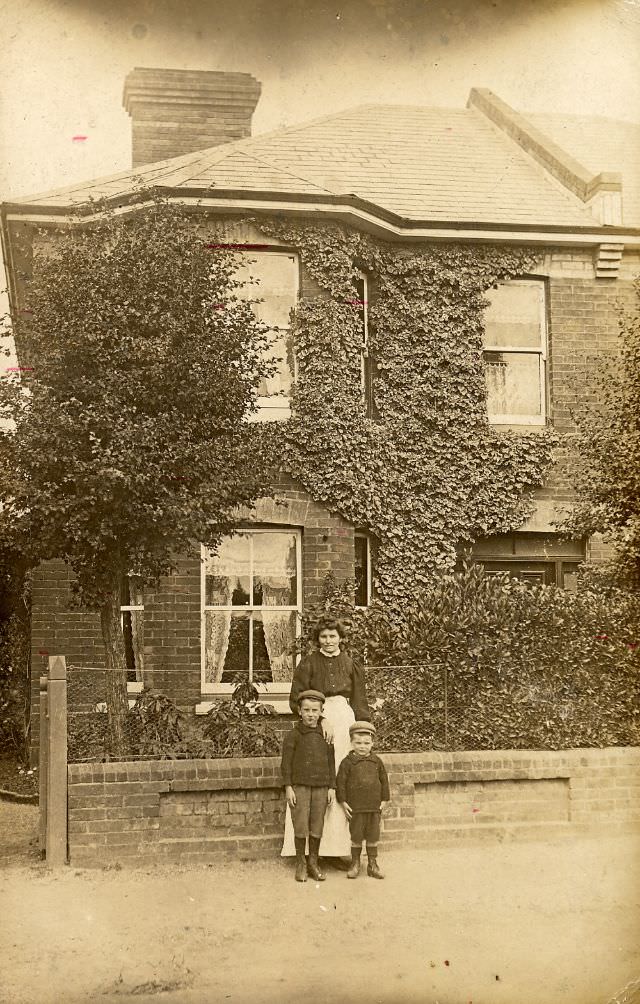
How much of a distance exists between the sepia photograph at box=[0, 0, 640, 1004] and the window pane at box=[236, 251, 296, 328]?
0.04 m

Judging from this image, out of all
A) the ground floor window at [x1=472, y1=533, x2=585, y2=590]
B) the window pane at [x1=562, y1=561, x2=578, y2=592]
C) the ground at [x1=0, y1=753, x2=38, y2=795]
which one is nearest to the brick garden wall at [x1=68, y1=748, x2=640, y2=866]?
the ground at [x1=0, y1=753, x2=38, y2=795]

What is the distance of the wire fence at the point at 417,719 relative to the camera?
880 cm

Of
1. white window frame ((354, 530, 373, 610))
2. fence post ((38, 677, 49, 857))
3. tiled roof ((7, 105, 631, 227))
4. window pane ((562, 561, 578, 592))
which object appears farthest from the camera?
window pane ((562, 561, 578, 592))

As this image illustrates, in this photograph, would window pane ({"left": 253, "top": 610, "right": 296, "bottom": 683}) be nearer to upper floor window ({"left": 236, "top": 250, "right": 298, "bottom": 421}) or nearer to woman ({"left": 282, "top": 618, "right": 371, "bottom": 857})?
upper floor window ({"left": 236, "top": 250, "right": 298, "bottom": 421})

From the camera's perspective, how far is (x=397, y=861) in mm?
8398

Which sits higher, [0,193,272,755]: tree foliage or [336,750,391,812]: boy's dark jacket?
[0,193,272,755]: tree foliage

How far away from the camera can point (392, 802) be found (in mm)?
8805

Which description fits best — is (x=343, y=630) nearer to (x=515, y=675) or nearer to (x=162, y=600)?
(x=515, y=675)

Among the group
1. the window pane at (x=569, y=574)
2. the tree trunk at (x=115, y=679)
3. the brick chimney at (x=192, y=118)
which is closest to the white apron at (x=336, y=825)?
the tree trunk at (x=115, y=679)

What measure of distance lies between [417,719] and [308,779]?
1622mm

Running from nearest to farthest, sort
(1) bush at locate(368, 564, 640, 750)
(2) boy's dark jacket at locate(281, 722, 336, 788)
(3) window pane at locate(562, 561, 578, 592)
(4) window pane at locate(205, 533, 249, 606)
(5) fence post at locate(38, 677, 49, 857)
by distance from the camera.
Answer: (2) boy's dark jacket at locate(281, 722, 336, 788)
(5) fence post at locate(38, 677, 49, 857)
(1) bush at locate(368, 564, 640, 750)
(4) window pane at locate(205, 533, 249, 606)
(3) window pane at locate(562, 561, 578, 592)

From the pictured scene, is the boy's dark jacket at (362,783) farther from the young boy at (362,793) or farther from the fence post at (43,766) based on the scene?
the fence post at (43,766)

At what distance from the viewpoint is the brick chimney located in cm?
1389

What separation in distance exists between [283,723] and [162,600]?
2.32 meters
